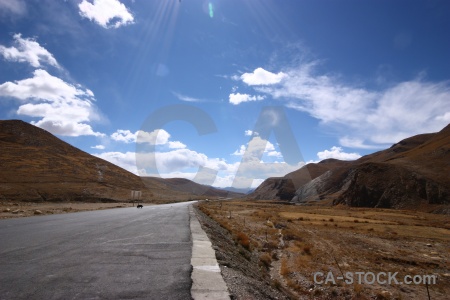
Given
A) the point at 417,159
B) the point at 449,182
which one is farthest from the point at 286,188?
the point at 449,182

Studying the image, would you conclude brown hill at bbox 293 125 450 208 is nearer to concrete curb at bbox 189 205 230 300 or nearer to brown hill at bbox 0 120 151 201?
brown hill at bbox 0 120 151 201

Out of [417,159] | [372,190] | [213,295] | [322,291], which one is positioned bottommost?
[322,291]

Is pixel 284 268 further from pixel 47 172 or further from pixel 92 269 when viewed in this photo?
pixel 47 172

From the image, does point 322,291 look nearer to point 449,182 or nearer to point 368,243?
point 368,243

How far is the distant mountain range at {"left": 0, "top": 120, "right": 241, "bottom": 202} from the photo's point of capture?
7909cm

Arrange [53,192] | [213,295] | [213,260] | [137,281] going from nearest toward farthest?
[213,295]
[137,281]
[213,260]
[53,192]

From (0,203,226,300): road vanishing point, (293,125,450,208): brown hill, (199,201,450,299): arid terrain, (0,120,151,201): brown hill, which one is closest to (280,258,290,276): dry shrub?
(199,201,450,299): arid terrain

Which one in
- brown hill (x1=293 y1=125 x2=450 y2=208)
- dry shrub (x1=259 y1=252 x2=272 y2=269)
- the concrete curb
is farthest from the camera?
brown hill (x1=293 y1=125 x2=450 y2=208)

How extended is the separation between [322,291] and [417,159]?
11463 cm

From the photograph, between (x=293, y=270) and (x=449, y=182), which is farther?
(x=449, y=182)

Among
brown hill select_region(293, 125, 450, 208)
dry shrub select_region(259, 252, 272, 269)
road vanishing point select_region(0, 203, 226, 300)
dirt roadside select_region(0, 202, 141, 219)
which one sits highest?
brown hill select_region(293, 125, 450, 208)

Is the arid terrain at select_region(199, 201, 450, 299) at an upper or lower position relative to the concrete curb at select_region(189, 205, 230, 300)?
lower

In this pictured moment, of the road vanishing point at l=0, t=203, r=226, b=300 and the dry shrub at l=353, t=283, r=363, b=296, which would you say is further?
the dry shrub at l=353, t=283, r=363, b=296

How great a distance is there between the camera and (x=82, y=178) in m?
111
